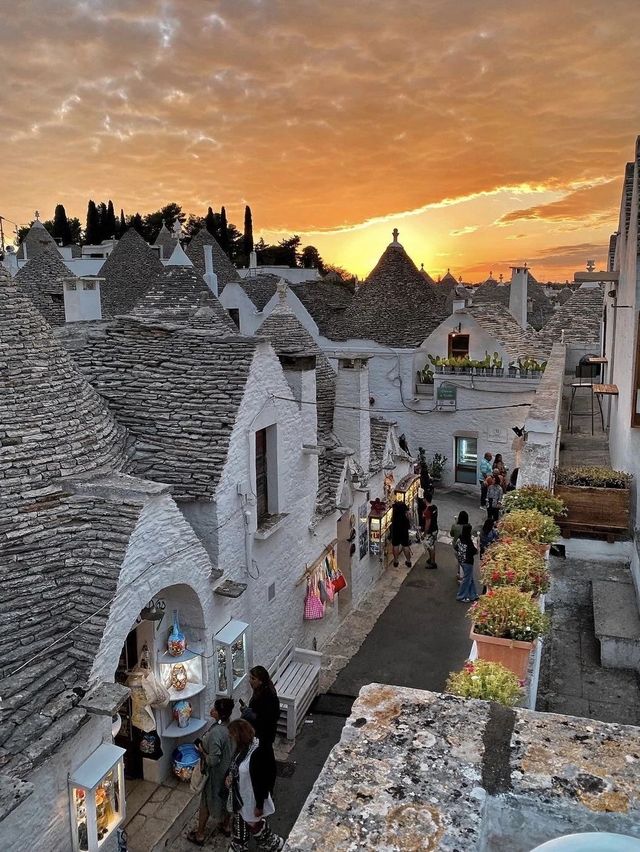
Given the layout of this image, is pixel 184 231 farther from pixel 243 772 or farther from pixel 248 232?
pixel 243 772

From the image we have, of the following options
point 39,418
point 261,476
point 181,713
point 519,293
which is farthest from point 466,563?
point 519,293

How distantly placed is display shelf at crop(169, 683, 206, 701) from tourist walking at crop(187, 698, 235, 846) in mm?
879

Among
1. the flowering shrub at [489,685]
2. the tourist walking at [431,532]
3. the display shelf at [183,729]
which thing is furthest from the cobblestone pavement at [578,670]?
the tourist walking at [431,532]

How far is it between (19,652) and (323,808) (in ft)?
18.0

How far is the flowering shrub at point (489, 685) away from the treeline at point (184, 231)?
5700cm

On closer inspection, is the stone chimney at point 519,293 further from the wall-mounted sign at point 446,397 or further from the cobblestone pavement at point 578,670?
the cobblestone pavement at point 578,670

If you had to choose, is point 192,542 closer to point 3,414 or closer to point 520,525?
point 3,414

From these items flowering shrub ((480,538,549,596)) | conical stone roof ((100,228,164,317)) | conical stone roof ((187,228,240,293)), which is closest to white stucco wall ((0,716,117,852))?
flowering shrub ((480,538,549,596))

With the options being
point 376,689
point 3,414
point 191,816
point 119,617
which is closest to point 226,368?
point 3,414

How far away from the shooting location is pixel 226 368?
10.9 metres

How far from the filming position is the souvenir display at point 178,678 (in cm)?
913

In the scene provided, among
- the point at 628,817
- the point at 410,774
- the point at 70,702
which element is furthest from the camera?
the point at 70,702

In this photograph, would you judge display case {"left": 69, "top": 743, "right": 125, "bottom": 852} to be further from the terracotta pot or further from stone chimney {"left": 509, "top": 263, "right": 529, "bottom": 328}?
stone chimney {"left": 509, "top": 263, "right": 529, "bottom": 328}

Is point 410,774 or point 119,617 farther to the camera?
point 119,617
